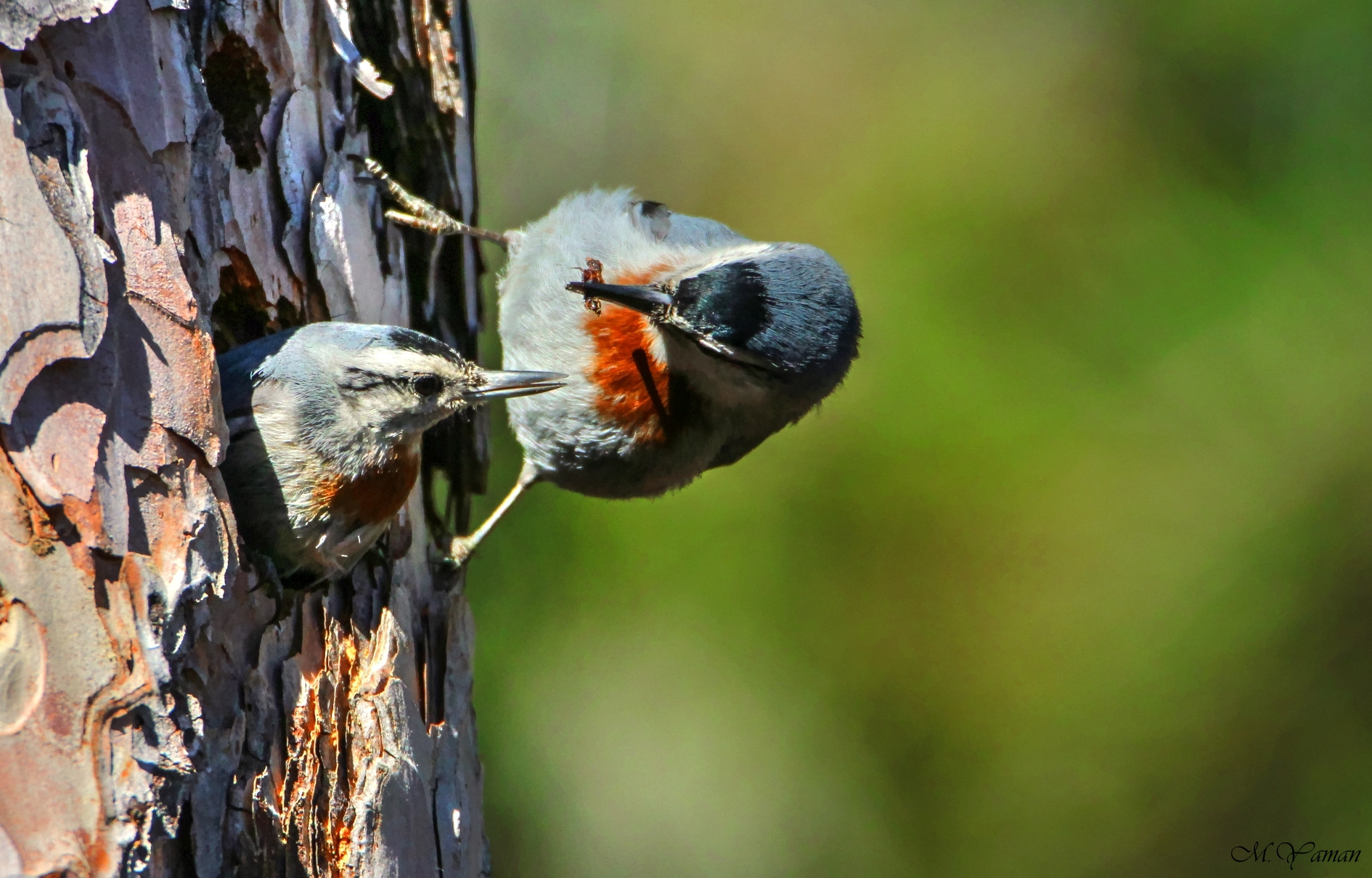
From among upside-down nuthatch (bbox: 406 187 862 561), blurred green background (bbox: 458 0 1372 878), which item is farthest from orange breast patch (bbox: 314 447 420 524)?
blurred green background (bbox: 458 0 1372 878)

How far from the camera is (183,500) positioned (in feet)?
5.86

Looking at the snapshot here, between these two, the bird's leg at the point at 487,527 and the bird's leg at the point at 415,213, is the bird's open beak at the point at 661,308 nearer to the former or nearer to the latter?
the bird's leg at the point at 415,213

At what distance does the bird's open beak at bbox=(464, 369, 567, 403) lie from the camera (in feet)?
8.17

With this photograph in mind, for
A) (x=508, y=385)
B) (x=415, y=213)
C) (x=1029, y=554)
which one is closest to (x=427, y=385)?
(x=508, y=385)

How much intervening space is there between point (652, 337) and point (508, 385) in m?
0.77

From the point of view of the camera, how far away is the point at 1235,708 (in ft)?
15.6

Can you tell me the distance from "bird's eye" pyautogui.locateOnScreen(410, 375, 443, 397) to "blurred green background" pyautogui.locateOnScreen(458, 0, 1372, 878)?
230 centimetres

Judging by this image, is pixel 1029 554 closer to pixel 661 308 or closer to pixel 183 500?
pixel 661 308

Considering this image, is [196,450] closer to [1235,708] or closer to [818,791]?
[818,791]

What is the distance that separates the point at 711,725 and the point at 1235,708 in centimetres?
232

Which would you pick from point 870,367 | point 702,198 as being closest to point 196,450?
point 870,367

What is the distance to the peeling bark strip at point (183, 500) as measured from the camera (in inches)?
62.8

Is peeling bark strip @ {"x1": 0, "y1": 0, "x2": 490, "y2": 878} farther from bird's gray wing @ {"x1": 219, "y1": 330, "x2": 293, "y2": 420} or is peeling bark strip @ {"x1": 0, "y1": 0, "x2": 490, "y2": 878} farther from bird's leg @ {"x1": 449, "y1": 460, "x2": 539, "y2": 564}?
bird's leg @ {"x1": 449, "y1": 460, "x2": 539, "y2": 564}

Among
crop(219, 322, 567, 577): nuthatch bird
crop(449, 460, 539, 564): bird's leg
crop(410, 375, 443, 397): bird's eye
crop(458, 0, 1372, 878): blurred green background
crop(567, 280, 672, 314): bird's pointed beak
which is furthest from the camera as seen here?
crop(458, 0, 1372, 878): blurred green background
